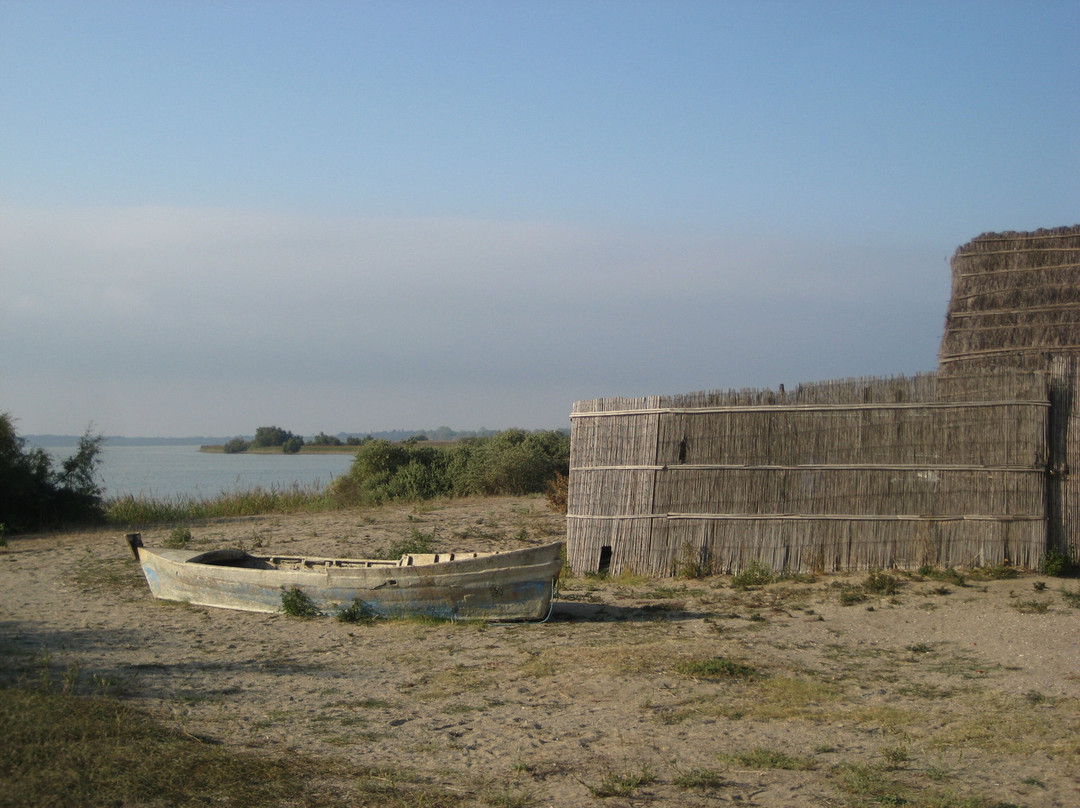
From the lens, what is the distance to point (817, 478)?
40.1 ft

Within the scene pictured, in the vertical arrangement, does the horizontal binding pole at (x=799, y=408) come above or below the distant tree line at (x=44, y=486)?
above

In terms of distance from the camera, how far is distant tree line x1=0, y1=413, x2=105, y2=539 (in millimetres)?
20766

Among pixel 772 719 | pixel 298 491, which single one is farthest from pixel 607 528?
pixel 298 491

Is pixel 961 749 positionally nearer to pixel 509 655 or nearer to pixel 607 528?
pixel 509 655

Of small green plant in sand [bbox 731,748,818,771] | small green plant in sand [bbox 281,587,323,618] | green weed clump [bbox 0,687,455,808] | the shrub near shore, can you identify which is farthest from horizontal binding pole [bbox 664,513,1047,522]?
the shrub near shore

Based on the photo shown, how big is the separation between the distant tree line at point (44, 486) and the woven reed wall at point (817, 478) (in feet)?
47.0

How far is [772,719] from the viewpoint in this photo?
6844 millimetres

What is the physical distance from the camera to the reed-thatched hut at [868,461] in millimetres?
11523

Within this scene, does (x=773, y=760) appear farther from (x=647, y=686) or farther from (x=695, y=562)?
(x=695, y=562)

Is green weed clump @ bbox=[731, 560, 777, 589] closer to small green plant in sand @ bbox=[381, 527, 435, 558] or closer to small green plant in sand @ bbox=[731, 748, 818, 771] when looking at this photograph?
small green plant in sand @ bbox=[381, 527, 435, 558]

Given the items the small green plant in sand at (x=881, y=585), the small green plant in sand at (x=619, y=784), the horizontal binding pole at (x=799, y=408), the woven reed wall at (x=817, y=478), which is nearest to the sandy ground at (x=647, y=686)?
the small green plant in sand at (x=619, y=784)

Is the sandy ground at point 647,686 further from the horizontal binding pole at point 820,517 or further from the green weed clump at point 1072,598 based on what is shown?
the horizontal binding pole at point 820,517

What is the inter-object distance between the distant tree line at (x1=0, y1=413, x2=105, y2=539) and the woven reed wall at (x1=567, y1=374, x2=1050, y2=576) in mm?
14315

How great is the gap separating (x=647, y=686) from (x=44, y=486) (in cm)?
1893
